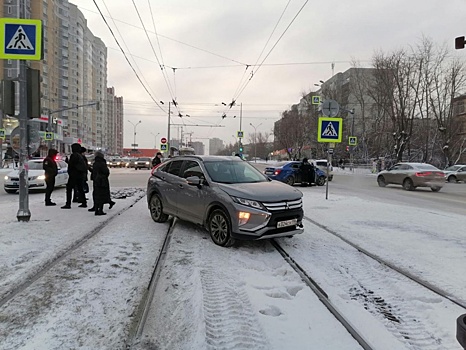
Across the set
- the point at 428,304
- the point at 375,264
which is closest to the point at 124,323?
the point at 428,304

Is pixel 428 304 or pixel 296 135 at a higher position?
pixel 296 135

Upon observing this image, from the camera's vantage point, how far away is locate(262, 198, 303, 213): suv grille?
5.70 metres

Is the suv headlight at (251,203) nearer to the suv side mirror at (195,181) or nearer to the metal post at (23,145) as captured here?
the suv side mirror at (195,181)

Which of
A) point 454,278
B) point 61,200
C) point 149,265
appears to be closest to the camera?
point 454,278

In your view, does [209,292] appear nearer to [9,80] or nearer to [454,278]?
[454,278]

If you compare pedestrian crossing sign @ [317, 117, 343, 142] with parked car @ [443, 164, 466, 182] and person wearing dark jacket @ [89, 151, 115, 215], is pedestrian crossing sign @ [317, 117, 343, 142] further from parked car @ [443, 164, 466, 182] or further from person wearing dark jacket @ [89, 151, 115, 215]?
parked car @ [443, 164, 466, 182]

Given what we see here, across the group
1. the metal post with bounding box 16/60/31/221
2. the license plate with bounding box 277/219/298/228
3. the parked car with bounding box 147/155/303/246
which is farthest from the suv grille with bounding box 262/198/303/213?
the metal post with bounding box 16/60/31/221

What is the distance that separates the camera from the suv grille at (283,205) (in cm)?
570

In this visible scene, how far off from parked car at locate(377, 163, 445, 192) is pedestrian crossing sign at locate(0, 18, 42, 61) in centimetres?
1818

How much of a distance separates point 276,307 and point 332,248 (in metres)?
2.72

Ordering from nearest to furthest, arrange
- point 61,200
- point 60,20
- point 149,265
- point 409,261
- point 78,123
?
point 149,265 → point 409,261 → point 61,200 → point 60,20 → point 78,123

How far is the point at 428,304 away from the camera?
3.95m

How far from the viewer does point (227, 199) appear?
5879 mm

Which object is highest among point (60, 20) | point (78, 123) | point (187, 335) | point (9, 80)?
point (60, 20)
